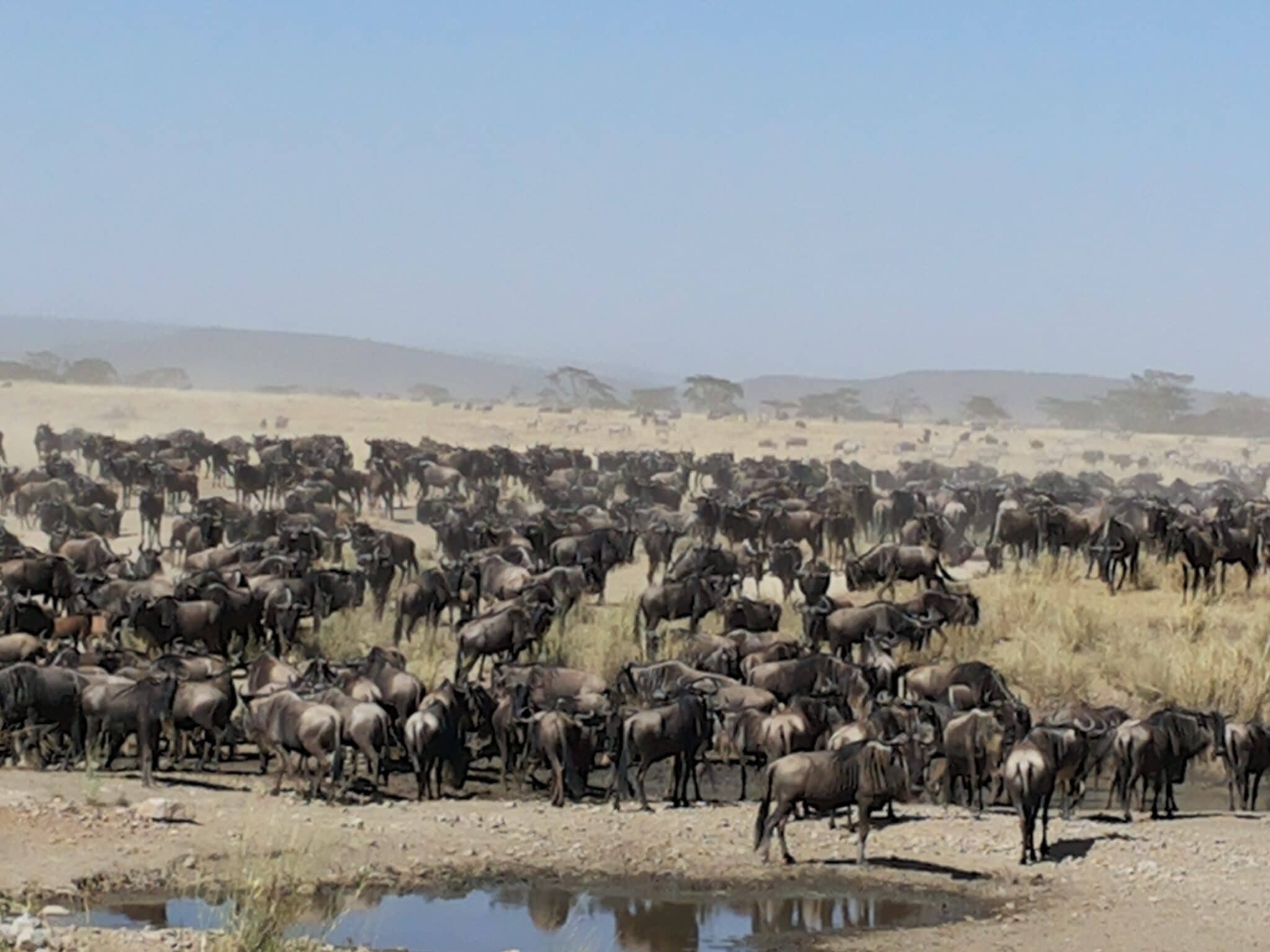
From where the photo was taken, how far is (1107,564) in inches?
1014

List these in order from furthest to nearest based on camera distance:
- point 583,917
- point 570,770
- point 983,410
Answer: point 983,410 → point 570,770 → point 583,917

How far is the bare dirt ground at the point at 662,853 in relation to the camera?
1254 centimetres

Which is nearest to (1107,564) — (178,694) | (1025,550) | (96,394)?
(1025,550)

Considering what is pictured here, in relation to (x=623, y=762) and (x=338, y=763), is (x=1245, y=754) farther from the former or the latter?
(x=338, y=763)

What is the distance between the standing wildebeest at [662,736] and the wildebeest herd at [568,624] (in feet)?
0.08

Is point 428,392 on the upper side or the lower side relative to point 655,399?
lower

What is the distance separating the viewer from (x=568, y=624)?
23422 millimetres

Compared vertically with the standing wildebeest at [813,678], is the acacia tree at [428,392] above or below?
above

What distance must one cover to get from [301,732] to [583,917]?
11.6ft

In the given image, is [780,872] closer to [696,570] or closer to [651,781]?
[651,781]

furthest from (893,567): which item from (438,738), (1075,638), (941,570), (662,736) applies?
(438,738)

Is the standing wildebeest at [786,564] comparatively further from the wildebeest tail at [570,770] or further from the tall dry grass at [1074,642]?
the wildebeest tail at [570,770]

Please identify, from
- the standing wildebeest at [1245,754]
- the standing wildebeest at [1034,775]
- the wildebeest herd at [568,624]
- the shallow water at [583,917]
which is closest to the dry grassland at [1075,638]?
the wildebeest herd at [568,624]

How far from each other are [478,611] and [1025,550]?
10.7 meters
